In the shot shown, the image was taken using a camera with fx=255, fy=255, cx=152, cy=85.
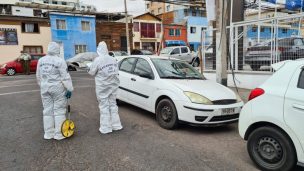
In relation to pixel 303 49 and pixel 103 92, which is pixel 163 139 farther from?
pixel 303 49

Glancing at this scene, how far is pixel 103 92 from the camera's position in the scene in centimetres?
500

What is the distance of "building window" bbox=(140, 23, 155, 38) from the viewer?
124 ft

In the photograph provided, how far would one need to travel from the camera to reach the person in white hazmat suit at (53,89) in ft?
14.6

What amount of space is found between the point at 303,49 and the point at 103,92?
6229 mm

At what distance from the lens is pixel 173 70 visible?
6.11 m

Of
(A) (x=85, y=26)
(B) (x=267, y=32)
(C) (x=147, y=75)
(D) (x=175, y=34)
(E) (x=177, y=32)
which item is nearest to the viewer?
(C) (x=147, y=75)

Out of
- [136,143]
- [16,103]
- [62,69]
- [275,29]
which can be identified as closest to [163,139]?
[136,143]

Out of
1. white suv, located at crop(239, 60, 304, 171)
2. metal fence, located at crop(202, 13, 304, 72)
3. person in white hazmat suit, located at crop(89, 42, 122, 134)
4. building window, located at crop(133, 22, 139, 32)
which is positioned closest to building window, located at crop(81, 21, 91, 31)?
building window, located at crop(133, 22, 139, 32)

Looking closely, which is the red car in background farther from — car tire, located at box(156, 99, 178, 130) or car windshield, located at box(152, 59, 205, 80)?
car tire, located at box(156, 99, 178, 130)

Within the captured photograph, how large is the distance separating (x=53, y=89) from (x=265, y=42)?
7.41 metres

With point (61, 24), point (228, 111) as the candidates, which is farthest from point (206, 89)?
point (61, 24)

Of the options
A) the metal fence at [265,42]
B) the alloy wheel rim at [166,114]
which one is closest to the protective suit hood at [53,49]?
the alloy wheel rim at [166,114]

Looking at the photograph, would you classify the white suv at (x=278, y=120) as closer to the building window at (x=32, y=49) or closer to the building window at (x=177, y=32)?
the building window at (x=32, y=49)

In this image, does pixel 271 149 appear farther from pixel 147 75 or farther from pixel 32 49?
pixel 32 49
